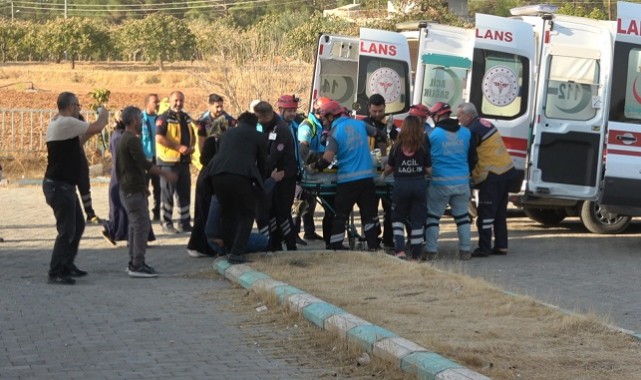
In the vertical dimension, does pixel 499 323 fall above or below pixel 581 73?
below

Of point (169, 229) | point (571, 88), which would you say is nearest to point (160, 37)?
point (169, 229)

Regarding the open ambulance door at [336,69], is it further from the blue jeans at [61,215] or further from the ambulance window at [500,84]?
the blue jeans at [61,215]

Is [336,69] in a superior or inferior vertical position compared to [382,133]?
superior

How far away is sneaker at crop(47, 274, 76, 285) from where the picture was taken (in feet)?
37.6

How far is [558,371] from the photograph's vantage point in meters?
7.26

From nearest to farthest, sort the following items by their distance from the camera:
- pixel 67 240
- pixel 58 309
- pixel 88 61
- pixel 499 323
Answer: pixel 499 323 → pixel 58 309 → pixel 67 240 → pixel 88 61

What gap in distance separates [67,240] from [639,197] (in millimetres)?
7256

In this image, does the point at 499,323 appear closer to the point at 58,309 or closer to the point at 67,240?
the point at 58,309

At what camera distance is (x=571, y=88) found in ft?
50.3

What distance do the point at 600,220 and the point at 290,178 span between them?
523 centimetres

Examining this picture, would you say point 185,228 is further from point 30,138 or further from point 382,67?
point 30,138

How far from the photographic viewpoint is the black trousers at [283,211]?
13.3 m

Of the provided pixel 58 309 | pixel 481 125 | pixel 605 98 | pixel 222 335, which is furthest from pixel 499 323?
pixel 605 98

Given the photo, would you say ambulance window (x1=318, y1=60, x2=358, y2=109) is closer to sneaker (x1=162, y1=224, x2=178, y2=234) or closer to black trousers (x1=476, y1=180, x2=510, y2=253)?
sneaker (x1=162, y1=224, x2=178, y2=234)
